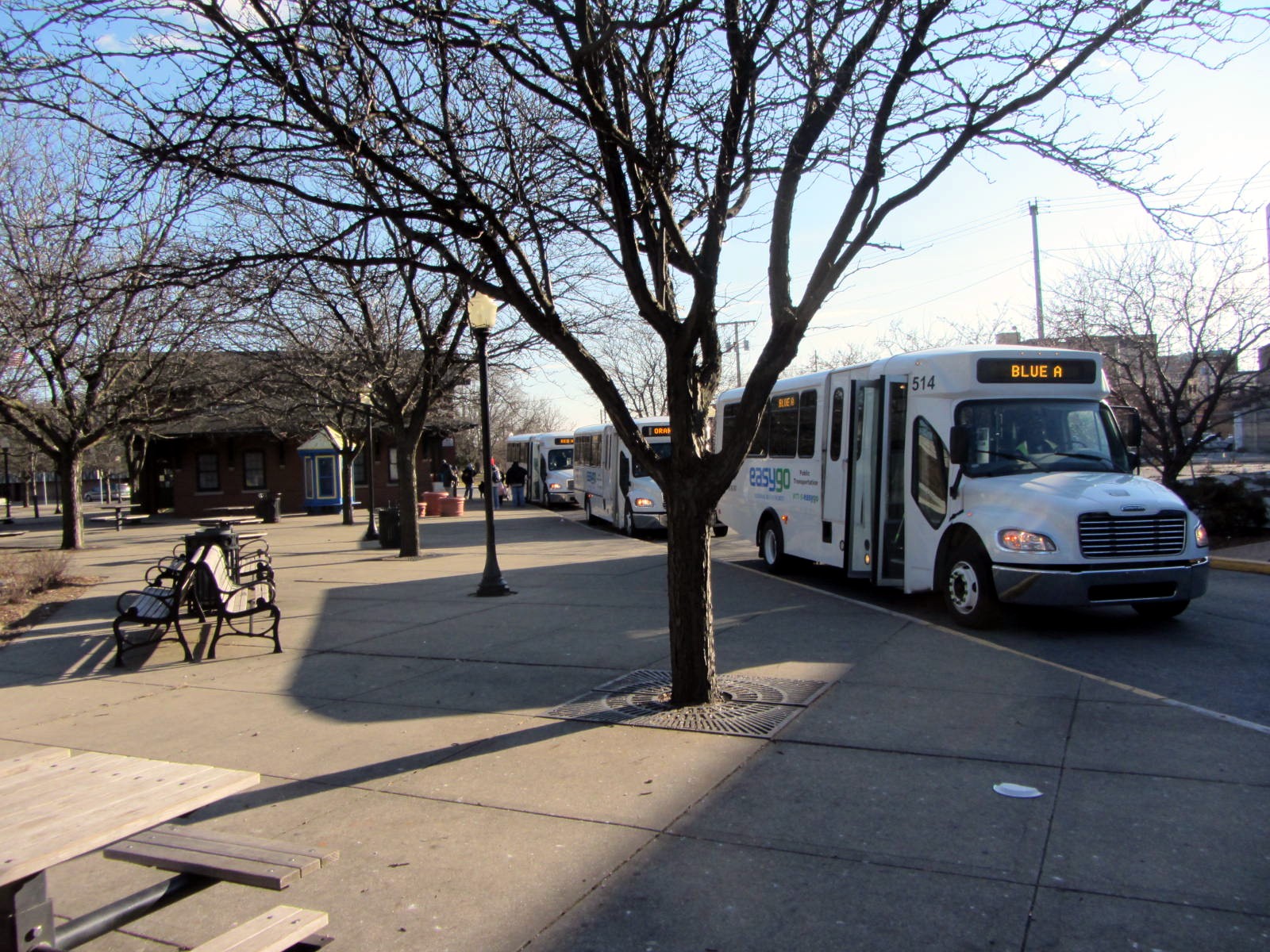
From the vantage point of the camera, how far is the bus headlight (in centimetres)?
887

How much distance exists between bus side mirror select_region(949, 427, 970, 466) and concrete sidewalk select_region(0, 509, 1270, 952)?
1.73 meters

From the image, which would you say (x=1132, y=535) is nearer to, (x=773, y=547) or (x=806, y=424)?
(x=806, y=424)

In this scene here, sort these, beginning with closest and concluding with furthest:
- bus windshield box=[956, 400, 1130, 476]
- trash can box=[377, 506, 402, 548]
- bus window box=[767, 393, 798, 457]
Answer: bus windshield box=[956, 400, 1130, 476] < bus window box=[767, 393, 798, 457] < trash can box=[377, 506, 402, 548]

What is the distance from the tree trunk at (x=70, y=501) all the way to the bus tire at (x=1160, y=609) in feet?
70.0

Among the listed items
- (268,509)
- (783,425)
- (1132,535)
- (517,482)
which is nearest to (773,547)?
(783,425)

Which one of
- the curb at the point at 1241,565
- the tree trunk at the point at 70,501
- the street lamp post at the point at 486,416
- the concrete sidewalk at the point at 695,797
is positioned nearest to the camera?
the concrete sidewalk at the point at 695,797

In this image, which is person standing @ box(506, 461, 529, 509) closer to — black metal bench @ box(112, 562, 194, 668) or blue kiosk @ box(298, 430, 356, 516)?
blue kiosk @ box(298, 430, 356, 516)

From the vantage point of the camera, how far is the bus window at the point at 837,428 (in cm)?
1248

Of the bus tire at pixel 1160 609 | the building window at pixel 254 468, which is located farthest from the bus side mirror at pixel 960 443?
the building window at pixel 254 468

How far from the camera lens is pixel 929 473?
34.7 ft

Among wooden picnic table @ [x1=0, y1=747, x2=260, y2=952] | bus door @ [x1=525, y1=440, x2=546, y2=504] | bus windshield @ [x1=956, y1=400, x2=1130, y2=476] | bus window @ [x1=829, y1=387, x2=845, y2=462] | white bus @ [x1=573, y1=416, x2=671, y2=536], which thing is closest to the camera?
wooden picnic table @ [x1=0, y1=747, x2=260, y2=952]

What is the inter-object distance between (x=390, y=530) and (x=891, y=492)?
40.8 ft

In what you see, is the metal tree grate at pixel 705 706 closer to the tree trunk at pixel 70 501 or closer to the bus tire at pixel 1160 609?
the bus tire at pixel 1160 609

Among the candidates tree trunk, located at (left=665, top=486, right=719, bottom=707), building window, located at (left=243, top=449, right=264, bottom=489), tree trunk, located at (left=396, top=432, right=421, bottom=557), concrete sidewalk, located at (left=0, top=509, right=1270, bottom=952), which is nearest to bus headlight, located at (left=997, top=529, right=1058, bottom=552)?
concrete sidewalk, located at (left=0, top=509, right=1270, bottom=952)
